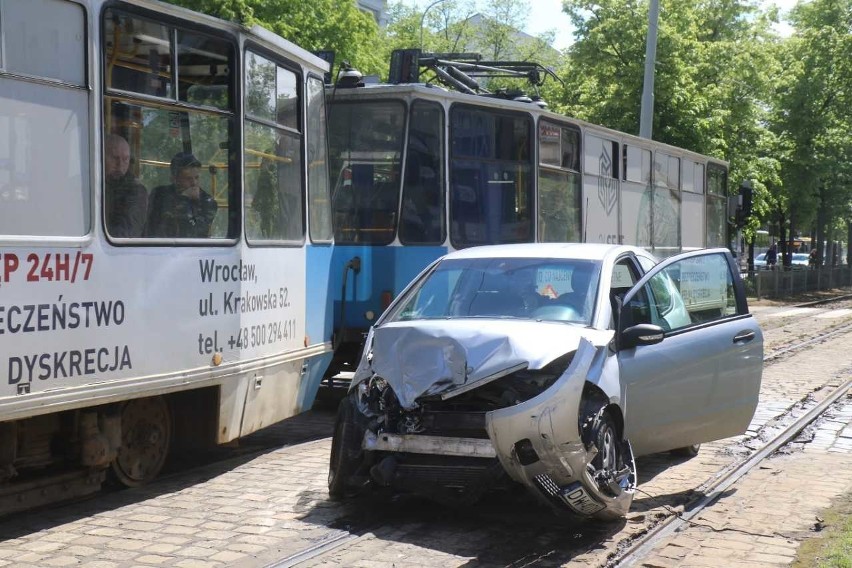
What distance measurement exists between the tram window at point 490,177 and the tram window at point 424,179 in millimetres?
169

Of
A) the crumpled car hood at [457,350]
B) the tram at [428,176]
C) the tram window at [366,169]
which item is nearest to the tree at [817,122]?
the tram at [428,176]

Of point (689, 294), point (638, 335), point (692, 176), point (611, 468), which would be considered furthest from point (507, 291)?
point (692, 176)

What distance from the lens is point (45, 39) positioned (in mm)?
6648

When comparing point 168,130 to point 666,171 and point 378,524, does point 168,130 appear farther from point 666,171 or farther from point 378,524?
point 666,171

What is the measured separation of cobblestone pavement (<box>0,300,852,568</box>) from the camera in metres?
6.29

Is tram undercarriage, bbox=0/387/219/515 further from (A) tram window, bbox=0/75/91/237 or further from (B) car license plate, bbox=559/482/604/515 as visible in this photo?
(B) car license plate, bbox=559/482/604/515

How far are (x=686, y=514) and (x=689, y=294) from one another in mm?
1747

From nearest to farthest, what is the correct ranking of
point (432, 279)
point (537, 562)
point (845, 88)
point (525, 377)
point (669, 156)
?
point (537, 562)
point (525, 377)
point (432, 279)
point (669, 156)
point (845, 88)

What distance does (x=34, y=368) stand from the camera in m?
6.46

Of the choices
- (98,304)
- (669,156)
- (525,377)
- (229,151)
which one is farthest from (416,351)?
(669,156)

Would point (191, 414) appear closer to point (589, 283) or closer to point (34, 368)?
point (34, 368)

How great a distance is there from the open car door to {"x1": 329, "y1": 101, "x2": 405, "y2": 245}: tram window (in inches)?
154

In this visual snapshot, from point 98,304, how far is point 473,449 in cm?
231

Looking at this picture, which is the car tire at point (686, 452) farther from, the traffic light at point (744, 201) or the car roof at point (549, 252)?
the traffic light at point (744, 201)
